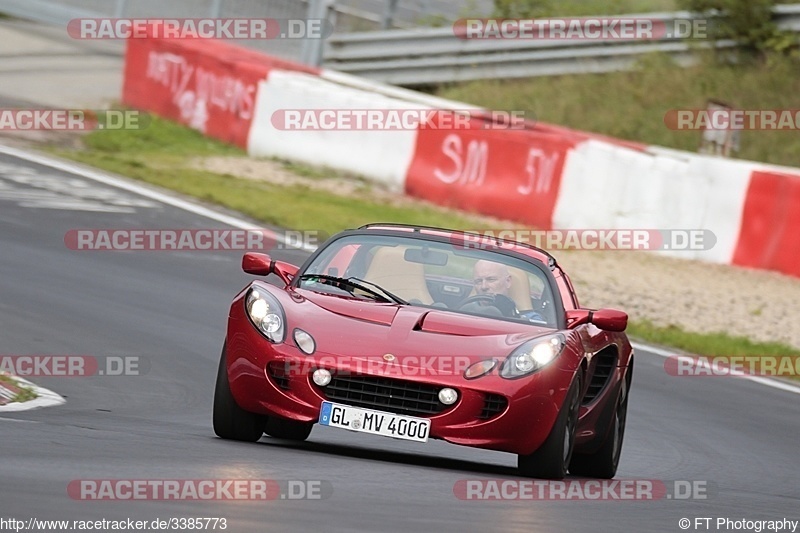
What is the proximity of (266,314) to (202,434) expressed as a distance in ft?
2.59

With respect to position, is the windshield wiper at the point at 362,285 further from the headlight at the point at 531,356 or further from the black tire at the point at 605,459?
the black tire at the point at 605,459

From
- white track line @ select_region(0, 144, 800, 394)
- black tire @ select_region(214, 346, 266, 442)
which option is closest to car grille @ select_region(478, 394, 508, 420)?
black tire @ select_region(214, 346, 266, 442)

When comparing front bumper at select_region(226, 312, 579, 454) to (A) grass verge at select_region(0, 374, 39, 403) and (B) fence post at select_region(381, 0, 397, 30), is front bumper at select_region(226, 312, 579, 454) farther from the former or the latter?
(B) fence post at select_region(381, 0, 397, 30)

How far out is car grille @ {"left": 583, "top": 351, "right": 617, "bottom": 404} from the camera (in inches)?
359

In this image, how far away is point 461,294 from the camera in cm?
899

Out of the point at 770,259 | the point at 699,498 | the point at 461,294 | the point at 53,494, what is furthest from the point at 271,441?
the point at 770,259

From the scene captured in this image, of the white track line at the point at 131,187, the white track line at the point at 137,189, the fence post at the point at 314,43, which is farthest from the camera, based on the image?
the fence post at the point at 314,43

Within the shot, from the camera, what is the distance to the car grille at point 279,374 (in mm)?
8008

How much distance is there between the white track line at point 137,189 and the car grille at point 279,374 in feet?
31.7

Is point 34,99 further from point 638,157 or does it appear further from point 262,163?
point 638,157

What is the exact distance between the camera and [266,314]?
27.2 ft

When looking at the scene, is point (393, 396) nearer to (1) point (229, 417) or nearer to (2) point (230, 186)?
(1) point (229, 417)

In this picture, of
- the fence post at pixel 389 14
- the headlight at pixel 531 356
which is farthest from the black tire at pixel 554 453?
the fence post at pixel 389 14

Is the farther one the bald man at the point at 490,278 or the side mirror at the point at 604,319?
the bald man at the point at 490,278
